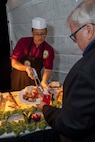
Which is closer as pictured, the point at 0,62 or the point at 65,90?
the point at 65,90

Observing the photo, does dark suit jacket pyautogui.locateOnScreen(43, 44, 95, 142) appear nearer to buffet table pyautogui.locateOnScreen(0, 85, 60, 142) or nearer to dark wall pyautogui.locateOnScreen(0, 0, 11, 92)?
buffet table pyautogui.locateOnScreen(0, 85, 60, 142)

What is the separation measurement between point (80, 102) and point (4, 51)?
2.21 metres

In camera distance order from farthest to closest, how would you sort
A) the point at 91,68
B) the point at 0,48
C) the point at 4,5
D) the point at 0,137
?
1. the point at 0,48
2. the point at 4,5
3. the point at 0,137
4. the point at 91,68

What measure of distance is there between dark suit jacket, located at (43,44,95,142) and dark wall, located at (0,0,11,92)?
124 cm

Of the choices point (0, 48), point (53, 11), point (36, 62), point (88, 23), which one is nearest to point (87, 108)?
point (88, 23)

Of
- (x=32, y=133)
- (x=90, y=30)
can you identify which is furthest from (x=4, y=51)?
(x=90, y=30)

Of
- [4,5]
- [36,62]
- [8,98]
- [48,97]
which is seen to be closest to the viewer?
[48,97]

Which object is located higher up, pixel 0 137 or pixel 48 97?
pixel 48 97

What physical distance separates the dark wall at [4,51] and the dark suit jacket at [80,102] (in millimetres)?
1236

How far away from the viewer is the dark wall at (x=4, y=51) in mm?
Answer: 2525

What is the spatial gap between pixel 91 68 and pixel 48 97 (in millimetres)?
605

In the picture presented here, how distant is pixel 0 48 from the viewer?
2.86 meters

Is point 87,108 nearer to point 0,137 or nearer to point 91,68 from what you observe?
point 91,68

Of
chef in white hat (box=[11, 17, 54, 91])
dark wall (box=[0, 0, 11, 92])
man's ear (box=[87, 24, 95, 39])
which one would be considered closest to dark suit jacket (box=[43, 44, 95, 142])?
man's ear (box=[87, 24, 95, 39])
